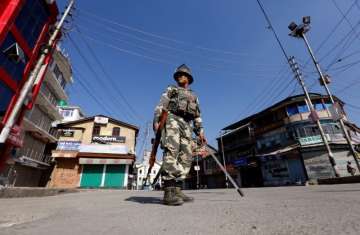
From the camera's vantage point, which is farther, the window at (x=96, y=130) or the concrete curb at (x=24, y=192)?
the window at (x=96, y=130)

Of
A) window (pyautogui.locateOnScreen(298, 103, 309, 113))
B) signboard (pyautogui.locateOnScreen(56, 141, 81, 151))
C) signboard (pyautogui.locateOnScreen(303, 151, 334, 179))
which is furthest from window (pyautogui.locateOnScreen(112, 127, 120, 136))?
window (pyautogui.locateOnScreen(298, 103, 309, 113))

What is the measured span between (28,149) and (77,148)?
13.5ft

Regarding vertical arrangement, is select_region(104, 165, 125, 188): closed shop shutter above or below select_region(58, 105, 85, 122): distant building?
below

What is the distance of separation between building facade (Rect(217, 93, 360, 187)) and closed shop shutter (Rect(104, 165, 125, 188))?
16729 millimetres

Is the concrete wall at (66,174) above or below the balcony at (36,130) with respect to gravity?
below

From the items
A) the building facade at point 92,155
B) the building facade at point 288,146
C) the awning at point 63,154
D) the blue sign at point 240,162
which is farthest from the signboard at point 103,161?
the building facade at point 288,146

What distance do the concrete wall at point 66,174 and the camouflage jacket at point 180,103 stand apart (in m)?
19.7

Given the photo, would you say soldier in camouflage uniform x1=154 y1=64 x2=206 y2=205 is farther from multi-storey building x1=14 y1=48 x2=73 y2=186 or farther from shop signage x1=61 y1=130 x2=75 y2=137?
shop signage x1=61 y1=130 x2=75 y2=137

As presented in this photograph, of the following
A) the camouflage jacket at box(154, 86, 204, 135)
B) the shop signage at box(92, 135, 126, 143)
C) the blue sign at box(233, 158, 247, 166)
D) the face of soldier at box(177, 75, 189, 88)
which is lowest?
the camouflage jacket at box(154, 86, 204, 135)

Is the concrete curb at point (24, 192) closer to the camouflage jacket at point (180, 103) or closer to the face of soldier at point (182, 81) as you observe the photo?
the camouflage jacket at point (180, 103)

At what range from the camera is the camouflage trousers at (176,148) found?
2551mm

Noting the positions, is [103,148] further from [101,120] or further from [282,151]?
[282,151]

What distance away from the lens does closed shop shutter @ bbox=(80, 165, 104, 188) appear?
18953 millimetres

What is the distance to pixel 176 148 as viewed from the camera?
8.89 feet
